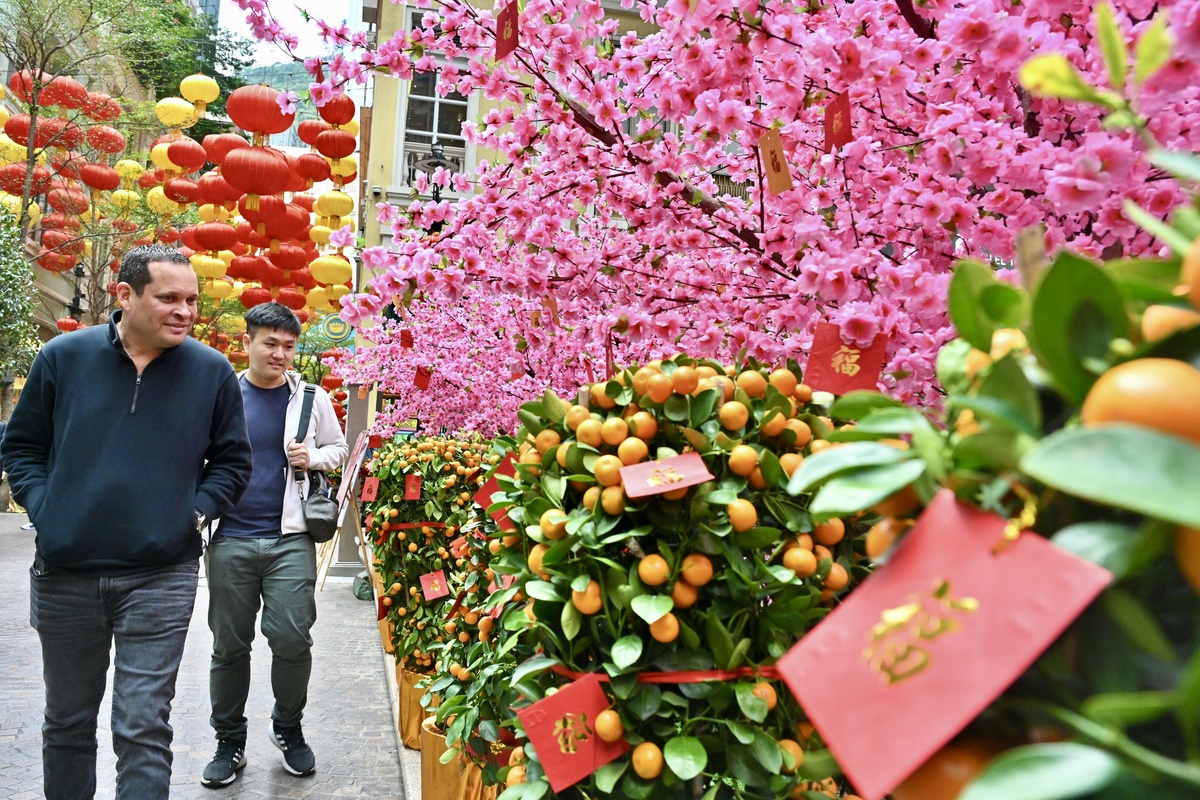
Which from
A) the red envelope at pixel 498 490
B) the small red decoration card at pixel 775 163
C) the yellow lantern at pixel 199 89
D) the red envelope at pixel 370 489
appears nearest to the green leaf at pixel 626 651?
the red envelope at pixel 498 490

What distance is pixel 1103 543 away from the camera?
645 millimetres

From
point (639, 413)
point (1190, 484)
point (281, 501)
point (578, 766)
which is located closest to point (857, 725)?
point (1190, 484)

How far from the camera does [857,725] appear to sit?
28.1 inches

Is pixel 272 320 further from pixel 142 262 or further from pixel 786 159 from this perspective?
pixel 786 159

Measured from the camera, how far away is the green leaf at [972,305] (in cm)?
84

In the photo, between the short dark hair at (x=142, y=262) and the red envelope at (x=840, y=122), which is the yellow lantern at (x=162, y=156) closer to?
the short dark hair at (x=142, y=262)

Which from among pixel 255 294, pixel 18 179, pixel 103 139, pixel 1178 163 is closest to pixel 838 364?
pixel 1178 163

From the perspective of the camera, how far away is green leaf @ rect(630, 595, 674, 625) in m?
1.63

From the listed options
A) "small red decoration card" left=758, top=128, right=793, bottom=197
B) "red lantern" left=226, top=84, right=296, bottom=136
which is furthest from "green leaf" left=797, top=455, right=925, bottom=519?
"red lantern" left=226, top=84, right=296, bottom=136

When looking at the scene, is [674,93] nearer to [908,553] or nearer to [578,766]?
[578,766]

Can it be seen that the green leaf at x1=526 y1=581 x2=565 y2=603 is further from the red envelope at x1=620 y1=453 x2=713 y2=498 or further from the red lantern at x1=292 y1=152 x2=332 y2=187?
the red lantern at x1=292 y1=152 x2=332 y2=187

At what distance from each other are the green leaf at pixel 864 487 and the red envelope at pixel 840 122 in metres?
2.26

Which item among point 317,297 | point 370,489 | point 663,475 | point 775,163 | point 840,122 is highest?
point 840,122

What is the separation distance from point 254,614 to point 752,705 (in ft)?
11.4
